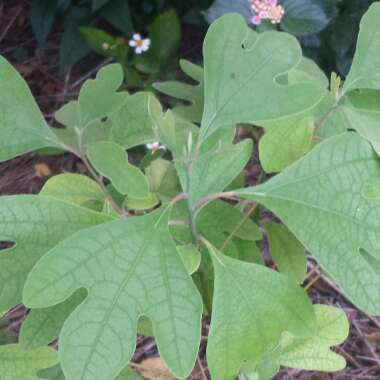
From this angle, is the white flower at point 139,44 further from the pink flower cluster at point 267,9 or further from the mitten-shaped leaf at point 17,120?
the mitten-shaped leaf at point 17,120

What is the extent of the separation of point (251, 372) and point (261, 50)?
1.45ft

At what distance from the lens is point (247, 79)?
86cm

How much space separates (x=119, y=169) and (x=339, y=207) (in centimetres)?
27

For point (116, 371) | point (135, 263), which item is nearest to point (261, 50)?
point (135, 263)

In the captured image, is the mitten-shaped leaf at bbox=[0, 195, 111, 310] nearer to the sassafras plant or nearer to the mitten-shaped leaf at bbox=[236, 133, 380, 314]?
the sassafras plant

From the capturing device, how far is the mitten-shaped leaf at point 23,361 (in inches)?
38.0

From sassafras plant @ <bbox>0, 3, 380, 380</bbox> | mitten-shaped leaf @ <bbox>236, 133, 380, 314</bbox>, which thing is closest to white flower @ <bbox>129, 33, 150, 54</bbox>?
sassafras plant @ <bbox>0, 3, 380, 380</bbox>

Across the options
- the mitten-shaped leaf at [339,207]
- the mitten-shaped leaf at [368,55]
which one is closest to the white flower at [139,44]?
the mitten-shaped leaf at [368,55]

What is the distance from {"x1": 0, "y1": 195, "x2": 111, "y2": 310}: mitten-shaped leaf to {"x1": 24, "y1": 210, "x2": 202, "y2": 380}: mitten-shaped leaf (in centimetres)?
8

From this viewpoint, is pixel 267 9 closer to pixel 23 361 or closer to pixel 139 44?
pixel 139 44

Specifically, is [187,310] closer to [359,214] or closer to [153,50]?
[359,214]

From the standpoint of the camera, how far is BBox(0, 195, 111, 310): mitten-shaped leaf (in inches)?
32.2

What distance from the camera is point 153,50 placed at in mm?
2668

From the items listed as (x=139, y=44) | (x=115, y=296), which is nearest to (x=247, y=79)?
(x=115, y=296)
